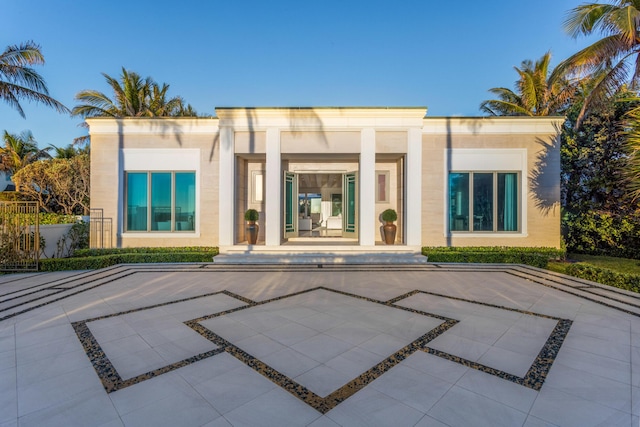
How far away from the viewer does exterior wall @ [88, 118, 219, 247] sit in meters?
9.30

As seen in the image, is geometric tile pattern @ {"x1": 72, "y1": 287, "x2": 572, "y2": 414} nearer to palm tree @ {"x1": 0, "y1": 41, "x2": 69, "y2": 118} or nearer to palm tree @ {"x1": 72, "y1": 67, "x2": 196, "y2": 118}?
palm tree @ {"x1": 0, "y1": 41, "x2": 69, "y2": 118}

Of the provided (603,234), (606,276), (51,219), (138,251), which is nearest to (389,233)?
(606,276)

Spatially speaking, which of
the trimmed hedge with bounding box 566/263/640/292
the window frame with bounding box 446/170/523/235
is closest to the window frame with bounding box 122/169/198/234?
the window frame with bounding box 446/170/523/235

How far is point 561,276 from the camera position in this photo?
6797 mm

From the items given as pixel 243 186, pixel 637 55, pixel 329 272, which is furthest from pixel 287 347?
pixel 637 55

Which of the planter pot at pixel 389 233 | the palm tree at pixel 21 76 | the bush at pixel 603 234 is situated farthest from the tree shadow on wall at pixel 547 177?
the palm tree at pixel 21 76

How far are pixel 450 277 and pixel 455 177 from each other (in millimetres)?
4189

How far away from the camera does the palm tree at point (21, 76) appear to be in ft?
27.1

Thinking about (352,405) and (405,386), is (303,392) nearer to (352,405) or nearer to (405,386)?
(352,405)

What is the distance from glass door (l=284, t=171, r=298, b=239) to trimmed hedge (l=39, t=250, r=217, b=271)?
Answer: 2.95m

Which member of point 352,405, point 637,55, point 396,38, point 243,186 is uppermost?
point 396,38

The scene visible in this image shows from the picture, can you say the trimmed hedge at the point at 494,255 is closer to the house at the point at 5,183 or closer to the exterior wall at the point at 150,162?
the exterior wall at the point at 150,162

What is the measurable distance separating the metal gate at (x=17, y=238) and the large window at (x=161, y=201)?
238 centimetres

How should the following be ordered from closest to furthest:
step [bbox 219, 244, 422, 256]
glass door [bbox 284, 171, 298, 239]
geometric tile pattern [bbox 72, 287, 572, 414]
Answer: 1. geometric tile pattern [bbox 72, 287, 572, 414]
2. step [bbox 219, 244, 422, 256]
3. glass door [bbox 284, 171, 298, 239]
